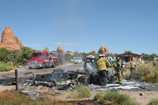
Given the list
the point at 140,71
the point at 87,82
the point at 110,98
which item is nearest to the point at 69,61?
the point at 140,71

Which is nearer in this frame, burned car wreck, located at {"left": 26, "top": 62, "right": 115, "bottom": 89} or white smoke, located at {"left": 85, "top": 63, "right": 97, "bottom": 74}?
burned car wreck, located at {"left": 26, "top": 62, "right": 115, "bottom": 89}

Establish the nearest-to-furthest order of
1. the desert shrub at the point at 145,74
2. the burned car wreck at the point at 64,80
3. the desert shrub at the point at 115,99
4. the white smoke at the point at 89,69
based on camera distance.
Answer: the desert shrub at the point at 115,99 → the burned car wreck at the point at 64,80 → the white smoke at the point at 89,69 → the desert shrub at the point at 145,74

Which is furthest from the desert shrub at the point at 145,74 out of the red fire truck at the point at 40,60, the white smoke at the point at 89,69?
the red fire truck at the point at 40,60

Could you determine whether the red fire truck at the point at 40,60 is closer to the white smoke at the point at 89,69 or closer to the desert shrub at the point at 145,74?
the white smoke at the point at 89,69

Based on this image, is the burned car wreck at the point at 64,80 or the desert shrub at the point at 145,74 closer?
the burned car wreck at the point at 64,80

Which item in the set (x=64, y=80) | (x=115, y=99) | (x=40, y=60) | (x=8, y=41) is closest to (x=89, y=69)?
(x=64, y=80)

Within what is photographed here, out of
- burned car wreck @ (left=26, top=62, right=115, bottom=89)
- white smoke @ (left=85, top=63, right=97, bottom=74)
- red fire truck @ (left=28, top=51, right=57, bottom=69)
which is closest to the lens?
burned car wreck @ (left=26, top=62, right=115, bottom=89)

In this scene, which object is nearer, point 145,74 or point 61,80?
point 61,80

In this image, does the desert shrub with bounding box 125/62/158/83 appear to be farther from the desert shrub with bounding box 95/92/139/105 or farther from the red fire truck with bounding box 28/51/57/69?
the red fire truck with bounding box 28/51/57/69

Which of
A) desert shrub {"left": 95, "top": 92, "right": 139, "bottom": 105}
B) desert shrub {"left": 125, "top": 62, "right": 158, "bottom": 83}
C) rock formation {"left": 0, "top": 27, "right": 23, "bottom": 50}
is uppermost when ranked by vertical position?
rock formation {"left": 0, "top": 27, "right": 23, "bottom": 50}

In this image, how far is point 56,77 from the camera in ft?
30.2

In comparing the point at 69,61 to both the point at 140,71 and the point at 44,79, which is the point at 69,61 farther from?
the point at 44,79

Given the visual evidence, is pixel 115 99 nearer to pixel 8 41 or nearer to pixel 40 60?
pixel 40 60

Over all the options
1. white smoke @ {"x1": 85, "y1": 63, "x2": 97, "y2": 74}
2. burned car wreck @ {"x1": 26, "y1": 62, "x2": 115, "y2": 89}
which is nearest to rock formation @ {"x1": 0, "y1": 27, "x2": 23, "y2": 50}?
white smoke @ {"x1": 85, "y1": 63, "x2": 97, "y2": 74}
